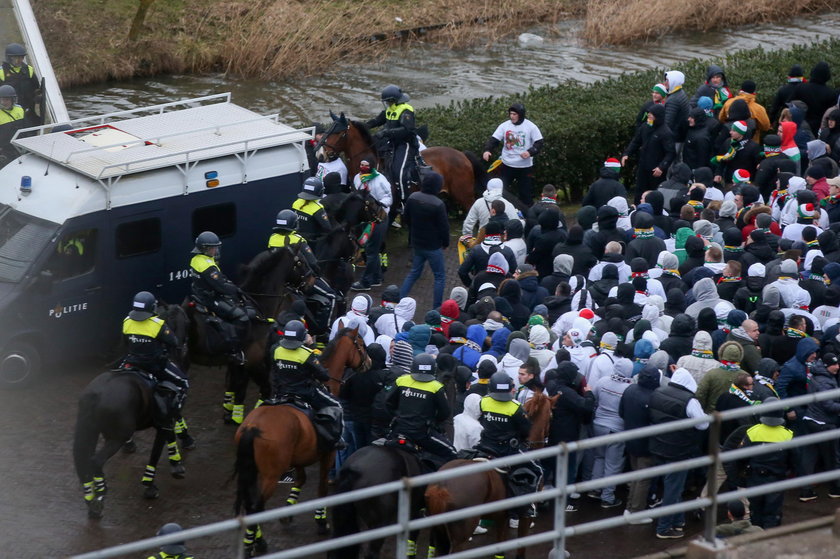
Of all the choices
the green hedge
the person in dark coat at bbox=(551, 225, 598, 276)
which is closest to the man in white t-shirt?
the green hedge

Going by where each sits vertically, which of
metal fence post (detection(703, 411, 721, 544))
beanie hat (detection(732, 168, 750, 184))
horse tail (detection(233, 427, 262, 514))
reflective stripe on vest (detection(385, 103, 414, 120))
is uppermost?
reflective stripe on vest (detection(385, 103, 414, 120))

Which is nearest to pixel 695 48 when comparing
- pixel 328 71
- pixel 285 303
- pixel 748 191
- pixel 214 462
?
pixel 328 71

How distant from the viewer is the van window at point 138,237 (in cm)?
1443

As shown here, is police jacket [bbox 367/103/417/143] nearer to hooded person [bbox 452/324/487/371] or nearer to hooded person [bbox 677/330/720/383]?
hooded person [bbox 452/324/487/371]

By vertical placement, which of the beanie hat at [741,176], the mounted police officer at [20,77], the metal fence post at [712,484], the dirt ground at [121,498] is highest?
the mounted police officer at [20,77]

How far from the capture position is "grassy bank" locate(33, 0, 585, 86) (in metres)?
27.9

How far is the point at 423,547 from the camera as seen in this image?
11398mm

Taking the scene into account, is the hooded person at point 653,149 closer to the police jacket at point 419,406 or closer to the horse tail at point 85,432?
the police jacket at point 419,406

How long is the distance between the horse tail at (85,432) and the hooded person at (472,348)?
3.53 metres

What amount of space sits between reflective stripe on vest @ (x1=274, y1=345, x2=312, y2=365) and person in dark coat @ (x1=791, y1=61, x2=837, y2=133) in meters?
11.6

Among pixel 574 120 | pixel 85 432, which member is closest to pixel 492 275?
pixel 85 432

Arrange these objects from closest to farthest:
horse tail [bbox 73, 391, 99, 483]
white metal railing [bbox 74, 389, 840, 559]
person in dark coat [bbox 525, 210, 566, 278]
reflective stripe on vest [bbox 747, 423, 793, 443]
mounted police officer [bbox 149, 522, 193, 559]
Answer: white metal railing [bbox 74, 389, 840, 559], mounted police officer [bbox 149, 522, 193, 559], reflective stripe on vest [bbox 747, 423, 793, 443], horse tail [bbox 73, 391, 99, 483], person in dark coat [bbox 525, 210, 566, 278]

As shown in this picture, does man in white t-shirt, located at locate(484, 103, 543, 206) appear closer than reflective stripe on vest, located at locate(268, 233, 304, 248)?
No

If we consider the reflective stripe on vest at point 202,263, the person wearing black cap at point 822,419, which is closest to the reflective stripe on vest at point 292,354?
the reflective stripe on vest at point 202,263
